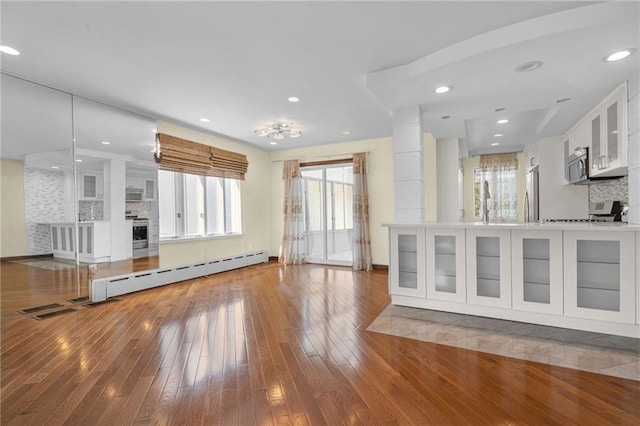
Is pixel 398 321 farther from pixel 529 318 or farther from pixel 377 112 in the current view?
pixel 377 112

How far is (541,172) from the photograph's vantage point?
18.8 ft

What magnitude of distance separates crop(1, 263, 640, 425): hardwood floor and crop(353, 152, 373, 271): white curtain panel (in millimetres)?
2812

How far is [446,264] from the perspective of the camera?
3453mm

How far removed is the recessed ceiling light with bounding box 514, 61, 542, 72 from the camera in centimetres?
281

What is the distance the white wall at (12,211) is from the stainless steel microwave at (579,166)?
7074mm

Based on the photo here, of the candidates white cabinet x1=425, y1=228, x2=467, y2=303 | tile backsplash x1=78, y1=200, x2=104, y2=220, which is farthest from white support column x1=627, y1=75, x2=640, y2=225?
Answer: tile backsplash x1=78, y1=200, x2=104, y2=220

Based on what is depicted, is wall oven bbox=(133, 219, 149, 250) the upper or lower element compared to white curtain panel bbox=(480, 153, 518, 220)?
lower

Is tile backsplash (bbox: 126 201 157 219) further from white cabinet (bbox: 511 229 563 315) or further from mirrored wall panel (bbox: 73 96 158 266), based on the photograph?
white cabinet (bbox: 511 229 563 315)

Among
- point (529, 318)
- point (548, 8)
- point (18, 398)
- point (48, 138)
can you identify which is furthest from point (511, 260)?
point (48, 138)

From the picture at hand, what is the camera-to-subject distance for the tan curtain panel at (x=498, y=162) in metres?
7.81

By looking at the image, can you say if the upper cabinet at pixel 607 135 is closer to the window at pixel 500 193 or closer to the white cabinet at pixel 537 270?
the white cabinet at pixel 537 270

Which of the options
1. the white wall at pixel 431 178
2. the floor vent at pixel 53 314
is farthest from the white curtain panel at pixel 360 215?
the floor vent at pixel 53 314

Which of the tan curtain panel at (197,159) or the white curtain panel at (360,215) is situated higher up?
the tan curtain panel at (197,159)

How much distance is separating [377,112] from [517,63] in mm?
2174
